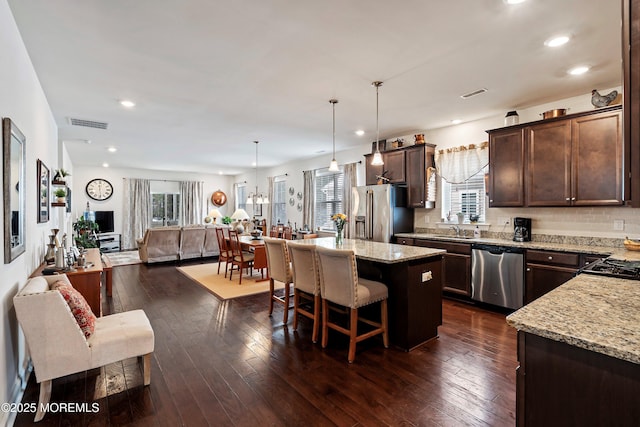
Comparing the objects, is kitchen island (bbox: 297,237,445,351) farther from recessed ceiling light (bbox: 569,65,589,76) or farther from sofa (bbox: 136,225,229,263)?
sofa (bbox: 136,225,229,263)

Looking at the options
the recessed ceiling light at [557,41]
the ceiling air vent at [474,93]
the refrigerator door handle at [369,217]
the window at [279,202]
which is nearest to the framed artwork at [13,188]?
the recessed ceiling light at [557,41]

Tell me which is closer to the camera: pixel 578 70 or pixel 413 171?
pixel 578 70

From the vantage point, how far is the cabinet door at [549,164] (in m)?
3.74

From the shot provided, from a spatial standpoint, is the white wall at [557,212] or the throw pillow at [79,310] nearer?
the throw pillow at [79,310]

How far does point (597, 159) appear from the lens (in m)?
3.52

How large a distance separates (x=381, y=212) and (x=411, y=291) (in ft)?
8.10

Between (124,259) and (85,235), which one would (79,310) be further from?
(124,259)

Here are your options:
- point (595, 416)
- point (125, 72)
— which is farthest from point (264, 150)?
point (595, 416)

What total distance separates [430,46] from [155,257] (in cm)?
709

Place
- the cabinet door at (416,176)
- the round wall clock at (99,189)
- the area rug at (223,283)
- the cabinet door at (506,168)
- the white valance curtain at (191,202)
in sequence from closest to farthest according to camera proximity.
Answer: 1. the cabinet door at (506,168)
2. the area rug at (223,283)
3. the cabinet door at (416,176)
4. the round wall clock at (99,189)
5. the white valance curtain at (191,202)

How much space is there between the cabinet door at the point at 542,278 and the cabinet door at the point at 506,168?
3.01 ft

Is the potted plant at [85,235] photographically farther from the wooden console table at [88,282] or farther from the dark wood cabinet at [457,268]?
the dark wood cabinet at [457,268]

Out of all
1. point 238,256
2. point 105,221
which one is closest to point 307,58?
point 238,256

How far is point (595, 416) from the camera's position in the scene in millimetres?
1087
